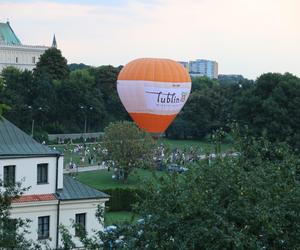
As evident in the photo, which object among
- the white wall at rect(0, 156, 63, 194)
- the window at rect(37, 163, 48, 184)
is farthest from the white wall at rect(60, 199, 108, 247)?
the window at rect(37, 163, 48, 184)

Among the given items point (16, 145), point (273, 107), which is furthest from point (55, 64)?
point (16, 145)

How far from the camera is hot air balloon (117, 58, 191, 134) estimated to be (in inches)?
2825

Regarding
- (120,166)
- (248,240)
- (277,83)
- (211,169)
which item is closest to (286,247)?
(248,240)

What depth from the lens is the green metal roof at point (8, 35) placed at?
7127 inches

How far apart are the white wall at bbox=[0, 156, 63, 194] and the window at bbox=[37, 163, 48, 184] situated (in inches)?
5.0

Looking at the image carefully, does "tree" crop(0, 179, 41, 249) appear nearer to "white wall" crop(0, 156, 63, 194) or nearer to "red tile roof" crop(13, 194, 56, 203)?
"red tile roof" crop(13, 194, 56, 203)

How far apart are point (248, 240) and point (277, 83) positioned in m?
65.4

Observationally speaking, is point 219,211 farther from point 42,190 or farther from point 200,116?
point 200,116

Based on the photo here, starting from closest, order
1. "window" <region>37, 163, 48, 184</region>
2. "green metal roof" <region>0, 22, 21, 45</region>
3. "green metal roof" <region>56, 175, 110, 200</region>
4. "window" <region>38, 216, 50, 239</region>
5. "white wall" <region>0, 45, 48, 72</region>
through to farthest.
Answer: "window" <region>38, 216, 50, 239</region> < "window" <region>37, 163, 48, 184</region> < "green metal roof" <region>56, 175, 110, 200</region> < "white wall" <region>0, 45, 48, 72</region> < "green metal roof" <region>0, 22, 21, 45</region>

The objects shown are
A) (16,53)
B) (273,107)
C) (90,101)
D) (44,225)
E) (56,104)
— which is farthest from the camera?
(16,53)

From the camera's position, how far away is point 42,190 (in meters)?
31.2

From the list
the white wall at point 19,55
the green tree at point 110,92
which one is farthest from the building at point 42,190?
the white wall at point 19,55

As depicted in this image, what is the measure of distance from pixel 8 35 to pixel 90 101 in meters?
85.9

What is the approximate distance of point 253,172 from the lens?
1509 cm
